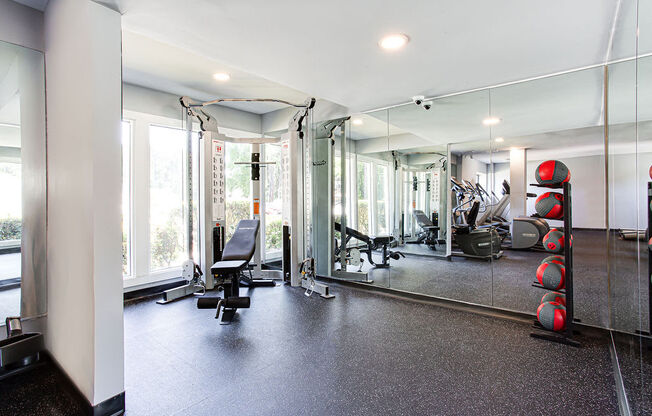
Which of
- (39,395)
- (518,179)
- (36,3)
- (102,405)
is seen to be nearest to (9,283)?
(39,395)

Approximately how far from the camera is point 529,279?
10.5 ft

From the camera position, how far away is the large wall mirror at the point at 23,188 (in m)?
2.18

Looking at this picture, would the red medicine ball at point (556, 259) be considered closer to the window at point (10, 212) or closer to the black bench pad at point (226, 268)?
the black bench pad at point (226, 268)

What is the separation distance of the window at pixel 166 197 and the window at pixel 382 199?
2770 mm

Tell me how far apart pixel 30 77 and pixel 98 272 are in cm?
167

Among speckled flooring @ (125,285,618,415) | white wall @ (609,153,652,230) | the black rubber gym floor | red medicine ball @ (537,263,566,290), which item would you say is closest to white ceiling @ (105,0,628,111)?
white wall @ (609,153,652,230)

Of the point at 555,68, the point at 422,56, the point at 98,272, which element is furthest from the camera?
the point at 555,68

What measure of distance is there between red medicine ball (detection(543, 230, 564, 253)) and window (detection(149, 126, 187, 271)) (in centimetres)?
404

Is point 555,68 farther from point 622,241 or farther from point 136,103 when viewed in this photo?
point 136,103

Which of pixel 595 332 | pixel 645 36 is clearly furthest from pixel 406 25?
pixel 595 332

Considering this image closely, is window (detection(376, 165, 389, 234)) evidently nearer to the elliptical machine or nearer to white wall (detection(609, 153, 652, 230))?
the elliptical machine

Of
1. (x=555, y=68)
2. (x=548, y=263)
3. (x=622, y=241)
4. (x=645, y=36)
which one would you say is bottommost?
(x=548, y=263)

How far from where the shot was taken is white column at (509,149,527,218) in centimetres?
313

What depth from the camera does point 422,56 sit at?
258cm
